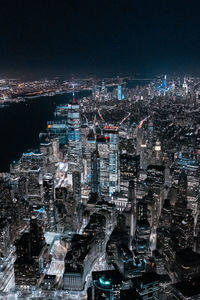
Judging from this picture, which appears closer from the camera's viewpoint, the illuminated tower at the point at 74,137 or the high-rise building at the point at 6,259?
the high-rise building at the point at 6,259

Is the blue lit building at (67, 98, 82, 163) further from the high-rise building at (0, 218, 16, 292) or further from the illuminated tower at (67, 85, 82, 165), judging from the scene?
the high-rise building at (0, 218, 16, 292)

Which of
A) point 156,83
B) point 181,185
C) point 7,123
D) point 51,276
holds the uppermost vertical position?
point 156,83

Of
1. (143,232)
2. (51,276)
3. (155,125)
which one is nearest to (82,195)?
(143,232)

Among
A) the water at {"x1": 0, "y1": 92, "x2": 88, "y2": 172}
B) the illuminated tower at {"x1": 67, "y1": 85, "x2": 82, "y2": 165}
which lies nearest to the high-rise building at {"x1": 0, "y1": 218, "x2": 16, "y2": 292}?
the water at {"x1": 0, "y1": 92, "x2": 88, "y2": 172}

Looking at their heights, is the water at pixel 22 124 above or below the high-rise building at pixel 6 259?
above

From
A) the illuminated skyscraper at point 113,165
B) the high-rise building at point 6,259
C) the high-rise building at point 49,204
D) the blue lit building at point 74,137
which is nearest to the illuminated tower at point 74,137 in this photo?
the blue lit building at point 74,137

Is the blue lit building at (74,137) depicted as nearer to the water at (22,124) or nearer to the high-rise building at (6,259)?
the water at (22,124)

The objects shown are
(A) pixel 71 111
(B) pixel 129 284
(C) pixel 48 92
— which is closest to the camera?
(B) pixel 129 284

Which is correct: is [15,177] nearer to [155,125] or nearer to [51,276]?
[51,276]
